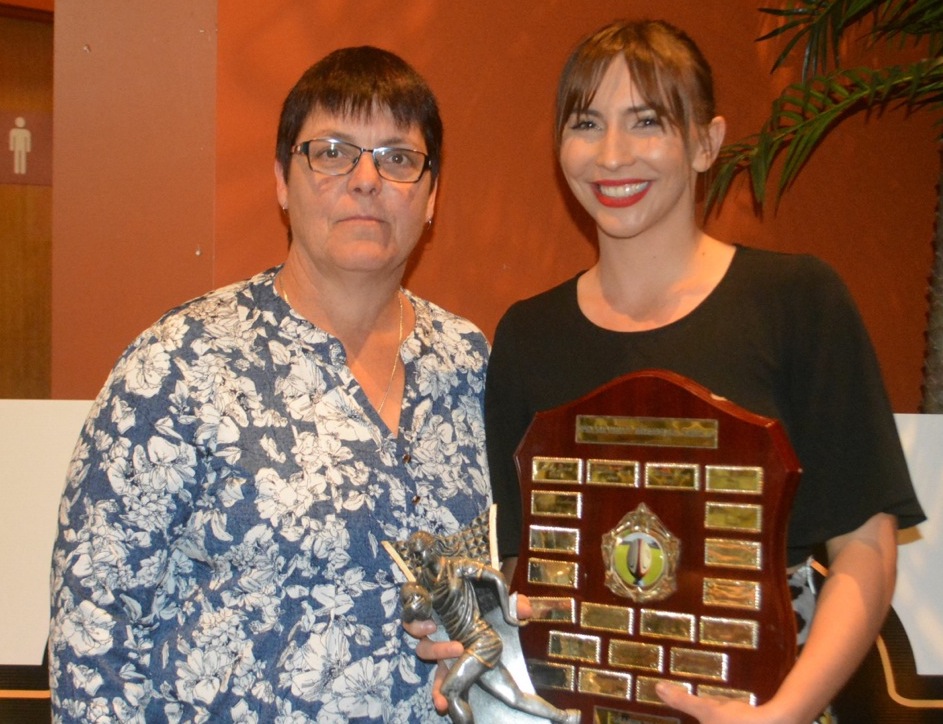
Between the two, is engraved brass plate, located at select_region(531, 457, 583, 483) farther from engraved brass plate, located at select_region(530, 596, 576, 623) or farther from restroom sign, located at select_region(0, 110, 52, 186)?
restroom sign, located at select_region(0, 110, 52, 186)

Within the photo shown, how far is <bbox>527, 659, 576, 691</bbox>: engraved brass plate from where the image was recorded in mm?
1572

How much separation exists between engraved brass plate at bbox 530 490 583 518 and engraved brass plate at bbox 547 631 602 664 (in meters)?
0.18

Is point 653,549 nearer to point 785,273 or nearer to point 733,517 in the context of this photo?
point 733,517

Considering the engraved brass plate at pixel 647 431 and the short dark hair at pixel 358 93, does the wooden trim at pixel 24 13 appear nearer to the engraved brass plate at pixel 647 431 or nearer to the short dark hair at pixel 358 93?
the short dark hair at pixel 358 93

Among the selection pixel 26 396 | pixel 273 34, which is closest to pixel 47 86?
pixel 26 396

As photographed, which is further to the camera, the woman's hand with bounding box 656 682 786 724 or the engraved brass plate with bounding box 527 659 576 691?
the engraved brass plate with bounding box 527 659 576 691

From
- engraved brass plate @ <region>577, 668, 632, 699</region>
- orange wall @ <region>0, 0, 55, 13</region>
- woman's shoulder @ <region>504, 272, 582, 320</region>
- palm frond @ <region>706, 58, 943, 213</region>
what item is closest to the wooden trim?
orange wall @ <region>0, 0, 55, 13</region>

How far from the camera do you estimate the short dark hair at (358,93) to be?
1.91 m

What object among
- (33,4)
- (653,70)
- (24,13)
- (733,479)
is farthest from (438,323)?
(24,13)

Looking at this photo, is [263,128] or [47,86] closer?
[263,128]

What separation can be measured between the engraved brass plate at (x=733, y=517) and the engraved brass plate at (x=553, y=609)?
255 millimetres

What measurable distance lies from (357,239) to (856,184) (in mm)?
2608

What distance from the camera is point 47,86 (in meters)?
5.44

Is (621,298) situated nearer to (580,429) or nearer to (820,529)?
(580,429)
